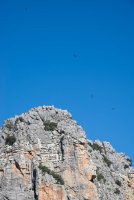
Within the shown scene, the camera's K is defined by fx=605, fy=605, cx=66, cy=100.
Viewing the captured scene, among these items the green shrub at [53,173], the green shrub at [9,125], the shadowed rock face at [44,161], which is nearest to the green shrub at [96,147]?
the shadowed rock face at [44,161]

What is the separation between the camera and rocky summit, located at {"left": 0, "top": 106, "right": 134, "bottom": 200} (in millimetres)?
62219

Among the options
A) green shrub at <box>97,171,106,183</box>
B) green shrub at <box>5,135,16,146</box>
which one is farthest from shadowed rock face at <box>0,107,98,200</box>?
green shrub at <box>97,171,106,183</box>

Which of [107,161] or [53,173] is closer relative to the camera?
[53,173]

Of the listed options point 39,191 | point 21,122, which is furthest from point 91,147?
point 39,191

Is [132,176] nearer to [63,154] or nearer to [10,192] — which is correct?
[63,154]

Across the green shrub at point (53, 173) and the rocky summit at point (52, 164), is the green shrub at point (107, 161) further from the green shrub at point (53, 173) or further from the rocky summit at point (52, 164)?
the green shrub at point (53, 173)

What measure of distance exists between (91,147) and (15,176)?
15840mm

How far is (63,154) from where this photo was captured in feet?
219

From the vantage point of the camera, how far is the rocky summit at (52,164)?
62.2 m

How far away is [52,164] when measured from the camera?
66000 millimetres

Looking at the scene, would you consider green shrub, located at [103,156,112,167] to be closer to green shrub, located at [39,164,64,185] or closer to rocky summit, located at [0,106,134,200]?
rocky summit, located at [0,106,134,200]

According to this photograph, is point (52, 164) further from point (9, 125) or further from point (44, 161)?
point (9, 125)

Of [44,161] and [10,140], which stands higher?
[10,140]

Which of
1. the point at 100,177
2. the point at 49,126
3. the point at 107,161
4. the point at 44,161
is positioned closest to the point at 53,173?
the point at 44,161
